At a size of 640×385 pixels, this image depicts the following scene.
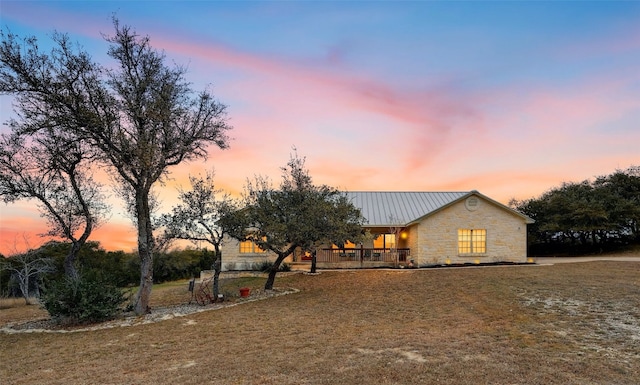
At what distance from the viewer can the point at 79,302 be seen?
40.8 feet

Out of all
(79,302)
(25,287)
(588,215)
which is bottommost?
(25,287)

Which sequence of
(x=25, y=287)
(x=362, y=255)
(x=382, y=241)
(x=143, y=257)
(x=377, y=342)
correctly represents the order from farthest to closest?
(x=382, y=241) < (x=362, y=255) < (x=25, y=287) < (x=143, y=257) < (x=377, y=342)

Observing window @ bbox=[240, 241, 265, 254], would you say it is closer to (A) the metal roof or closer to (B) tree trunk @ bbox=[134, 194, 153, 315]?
(A) the metal roof

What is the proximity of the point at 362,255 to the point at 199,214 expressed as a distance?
13022 millimetres

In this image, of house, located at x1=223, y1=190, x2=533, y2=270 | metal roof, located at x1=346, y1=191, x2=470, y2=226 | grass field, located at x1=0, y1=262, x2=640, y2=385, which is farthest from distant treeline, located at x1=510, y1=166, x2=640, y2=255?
grass field, located at x1=0, y1=262, x2=640, y2=385

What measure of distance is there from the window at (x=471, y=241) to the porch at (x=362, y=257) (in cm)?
329

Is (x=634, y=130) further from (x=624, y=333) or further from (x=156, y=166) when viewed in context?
(x=156, y=166)

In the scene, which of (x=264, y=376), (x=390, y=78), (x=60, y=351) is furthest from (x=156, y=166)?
(x=390, y=78)

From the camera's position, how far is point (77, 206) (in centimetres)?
1614

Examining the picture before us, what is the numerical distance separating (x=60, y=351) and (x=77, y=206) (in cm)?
853

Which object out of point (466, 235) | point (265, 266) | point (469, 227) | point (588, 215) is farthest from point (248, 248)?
point (588, 215)

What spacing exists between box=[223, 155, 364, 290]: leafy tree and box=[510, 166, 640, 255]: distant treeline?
70.5 feet

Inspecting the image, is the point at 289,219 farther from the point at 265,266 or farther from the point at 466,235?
the point at 466,235

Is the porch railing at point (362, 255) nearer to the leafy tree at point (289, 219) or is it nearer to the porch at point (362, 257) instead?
the porch at point (362, 257)
